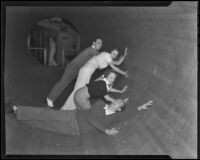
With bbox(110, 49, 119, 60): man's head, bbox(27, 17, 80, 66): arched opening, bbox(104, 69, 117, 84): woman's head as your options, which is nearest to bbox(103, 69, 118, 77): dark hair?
bbox(104, 69, 117, 84): woman's head

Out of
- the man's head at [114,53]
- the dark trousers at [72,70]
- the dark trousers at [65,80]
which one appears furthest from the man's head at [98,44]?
the dark trousers at [65,80]

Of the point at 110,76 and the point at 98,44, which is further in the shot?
the point at 98,44

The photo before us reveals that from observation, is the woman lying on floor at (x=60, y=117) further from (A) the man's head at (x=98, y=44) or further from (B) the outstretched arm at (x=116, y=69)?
(A) the man's head at (x=98, y=44)

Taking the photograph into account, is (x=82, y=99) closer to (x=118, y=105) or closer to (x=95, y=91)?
(x=95, y=91)

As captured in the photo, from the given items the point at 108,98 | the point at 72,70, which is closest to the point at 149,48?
the point at 108,98

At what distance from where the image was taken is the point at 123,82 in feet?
11.4

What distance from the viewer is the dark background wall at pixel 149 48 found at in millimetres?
2908

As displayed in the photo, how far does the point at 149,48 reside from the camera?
342cm

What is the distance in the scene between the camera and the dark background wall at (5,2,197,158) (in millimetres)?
2908

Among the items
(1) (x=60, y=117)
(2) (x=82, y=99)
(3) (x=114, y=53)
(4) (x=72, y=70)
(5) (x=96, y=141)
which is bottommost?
(5) (x=96, y=141)

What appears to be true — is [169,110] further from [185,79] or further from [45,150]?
[45,150]

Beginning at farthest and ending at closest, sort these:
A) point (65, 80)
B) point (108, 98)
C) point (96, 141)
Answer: point (65, 80) < point (108, 98) < point (96, 141)

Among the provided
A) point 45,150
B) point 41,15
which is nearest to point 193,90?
point 45,150

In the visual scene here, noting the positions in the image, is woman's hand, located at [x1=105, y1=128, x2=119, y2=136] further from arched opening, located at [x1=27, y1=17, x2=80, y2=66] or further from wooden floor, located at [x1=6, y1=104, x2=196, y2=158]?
arched opening, located at [x1=27, y1=17, x2=80, y2=66]
